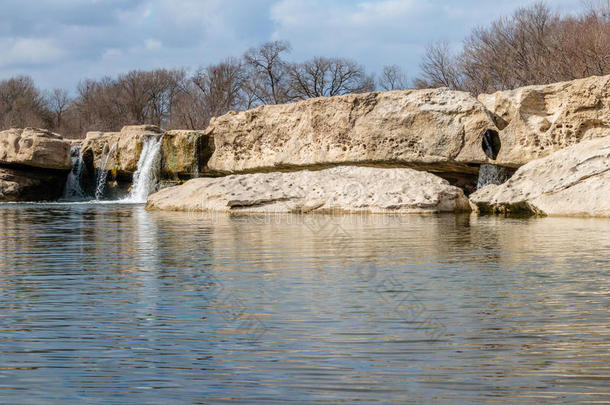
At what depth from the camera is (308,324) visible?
416 cm

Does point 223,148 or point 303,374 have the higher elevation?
point 223,148

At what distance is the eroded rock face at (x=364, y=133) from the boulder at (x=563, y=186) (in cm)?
282

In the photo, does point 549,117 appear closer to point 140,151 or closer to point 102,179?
point 140,151

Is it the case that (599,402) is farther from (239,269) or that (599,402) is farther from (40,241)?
(40,241)

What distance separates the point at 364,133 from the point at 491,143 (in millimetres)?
3861

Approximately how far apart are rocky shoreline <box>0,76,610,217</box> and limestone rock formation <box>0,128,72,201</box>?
6.79 m

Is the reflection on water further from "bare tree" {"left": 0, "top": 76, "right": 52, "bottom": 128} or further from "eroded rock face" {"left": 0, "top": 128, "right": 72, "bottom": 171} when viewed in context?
"bare tree" {"left": 0, "top": 76, "right": 52, "bottom": 128}

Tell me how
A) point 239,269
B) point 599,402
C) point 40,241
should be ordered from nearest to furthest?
point 599,402 → point 239,269 → point 40,241

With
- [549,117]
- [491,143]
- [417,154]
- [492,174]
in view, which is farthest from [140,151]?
[549,117]

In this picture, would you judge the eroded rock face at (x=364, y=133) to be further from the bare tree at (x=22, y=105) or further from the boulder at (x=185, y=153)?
the bare tree at (x=22, y=105)

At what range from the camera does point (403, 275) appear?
20.1ft

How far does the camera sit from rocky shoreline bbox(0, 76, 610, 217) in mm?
15047

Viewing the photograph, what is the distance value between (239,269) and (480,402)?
4.11m

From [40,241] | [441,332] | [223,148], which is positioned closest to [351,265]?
[441,332]
